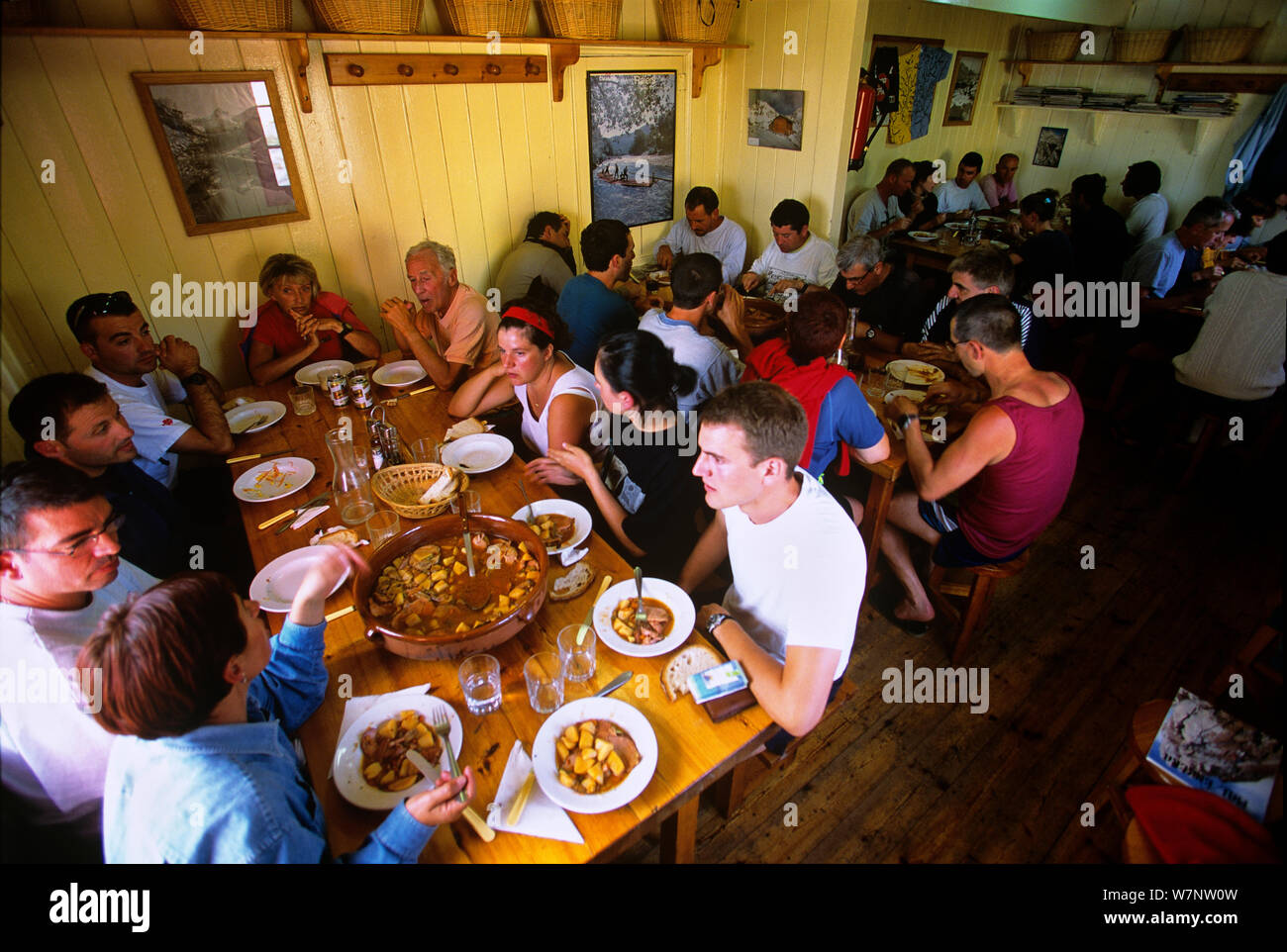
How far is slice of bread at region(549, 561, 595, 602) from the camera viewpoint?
196 cm

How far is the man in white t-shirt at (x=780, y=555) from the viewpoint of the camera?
1.58 metres

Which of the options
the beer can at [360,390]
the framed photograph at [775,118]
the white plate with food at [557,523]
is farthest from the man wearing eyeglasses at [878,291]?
the beer can at [360,390]

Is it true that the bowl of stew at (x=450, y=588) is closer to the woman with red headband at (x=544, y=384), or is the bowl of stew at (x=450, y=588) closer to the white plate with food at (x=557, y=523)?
the white plate with food at (x=557, y=523)

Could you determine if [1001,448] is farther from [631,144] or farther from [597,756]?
[631,144]

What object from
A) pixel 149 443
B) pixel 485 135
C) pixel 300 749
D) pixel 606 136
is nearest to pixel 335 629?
pixel 300 749

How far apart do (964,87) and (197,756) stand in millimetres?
8841

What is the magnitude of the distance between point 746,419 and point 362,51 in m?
3.41

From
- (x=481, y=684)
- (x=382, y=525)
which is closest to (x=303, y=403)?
(x=382, y=525)

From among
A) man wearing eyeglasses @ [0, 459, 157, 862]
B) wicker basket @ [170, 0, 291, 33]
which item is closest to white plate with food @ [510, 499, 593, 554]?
man wearing eyeglasses @ [0, 459, 157, 862]

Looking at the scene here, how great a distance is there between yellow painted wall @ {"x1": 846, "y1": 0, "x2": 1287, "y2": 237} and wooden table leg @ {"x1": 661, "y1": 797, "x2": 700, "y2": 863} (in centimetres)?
657

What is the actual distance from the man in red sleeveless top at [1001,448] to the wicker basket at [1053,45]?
6.54m

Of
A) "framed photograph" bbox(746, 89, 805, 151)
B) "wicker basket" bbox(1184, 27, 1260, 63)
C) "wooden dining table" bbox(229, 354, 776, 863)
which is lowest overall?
"wooden dining table" bbox(229, 354, 776, 863)

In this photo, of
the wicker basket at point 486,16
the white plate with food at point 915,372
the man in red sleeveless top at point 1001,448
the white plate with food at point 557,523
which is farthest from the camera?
the wicker basket at point 486,16

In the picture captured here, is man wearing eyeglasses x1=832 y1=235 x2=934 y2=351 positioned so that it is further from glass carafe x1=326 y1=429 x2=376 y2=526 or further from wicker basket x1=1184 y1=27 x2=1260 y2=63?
wicker basket x1=1184 y1=27 x2=1260 y2=63
